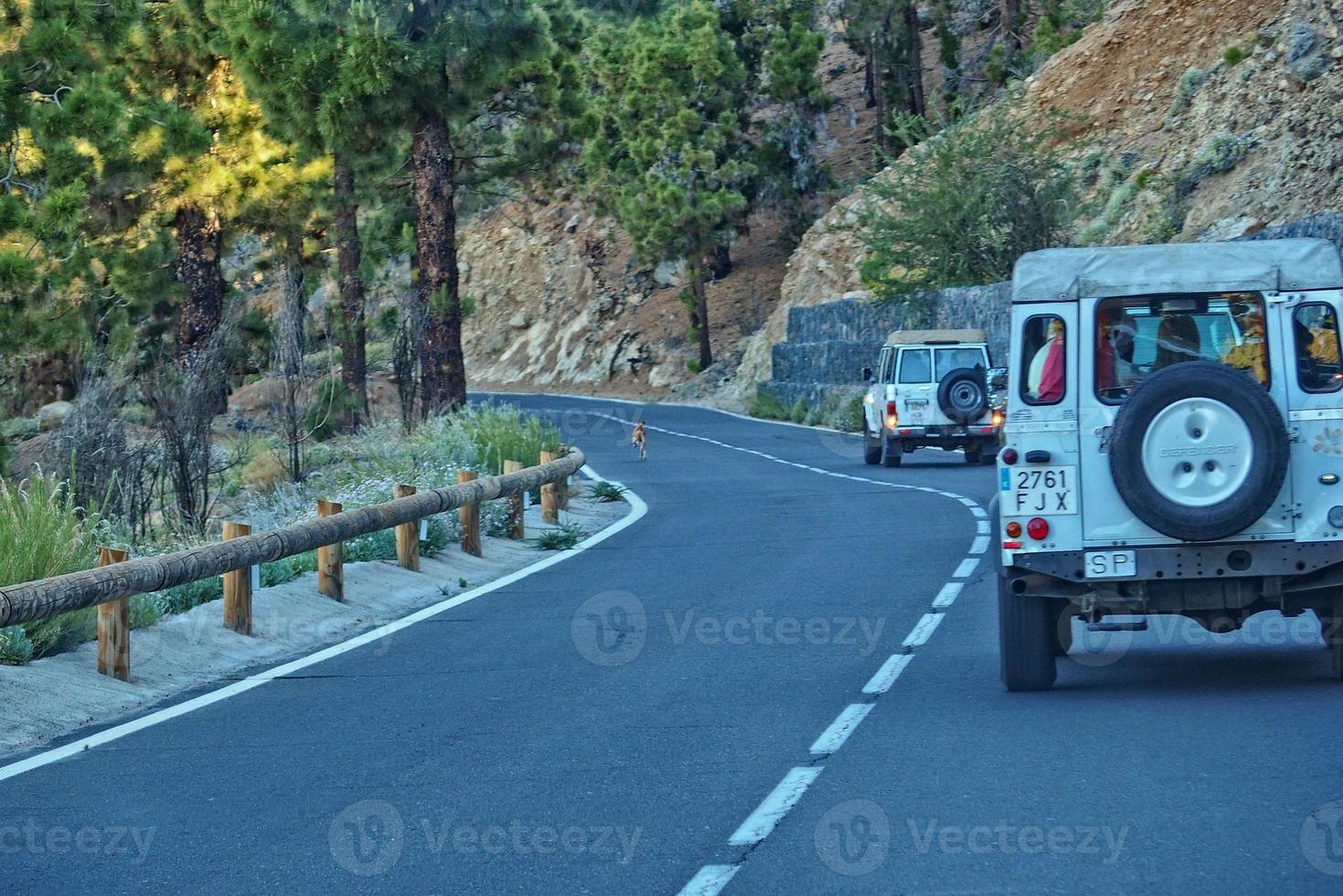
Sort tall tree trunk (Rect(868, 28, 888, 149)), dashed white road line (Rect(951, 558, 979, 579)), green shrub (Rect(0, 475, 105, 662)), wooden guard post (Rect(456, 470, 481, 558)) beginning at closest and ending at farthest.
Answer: green shrub (Rect(0, 475, 105, 662)) → dashed white road line (Rect(951, 558, 979, 579)) → wooden guard post (Rect(456, 470, 481, 558)) → tall tree trunk (Rect(868, 28, 888, 149))

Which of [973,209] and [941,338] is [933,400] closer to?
[941,338]

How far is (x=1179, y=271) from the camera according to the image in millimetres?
9836

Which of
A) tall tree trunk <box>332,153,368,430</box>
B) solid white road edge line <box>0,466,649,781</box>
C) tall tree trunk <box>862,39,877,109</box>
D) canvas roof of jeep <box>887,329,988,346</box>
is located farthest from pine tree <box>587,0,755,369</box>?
solid white road edge line <box>0,466,649,781</box>

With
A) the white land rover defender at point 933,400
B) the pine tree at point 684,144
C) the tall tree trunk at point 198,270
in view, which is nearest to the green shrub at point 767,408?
the pine tree at point 684,144

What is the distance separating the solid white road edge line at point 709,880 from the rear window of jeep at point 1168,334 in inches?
166

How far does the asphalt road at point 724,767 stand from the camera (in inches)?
255

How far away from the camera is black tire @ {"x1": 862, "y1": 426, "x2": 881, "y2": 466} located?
32281 millimetres

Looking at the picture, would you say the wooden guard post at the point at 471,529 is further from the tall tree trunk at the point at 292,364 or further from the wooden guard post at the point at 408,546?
the tall tree trunk at the point at 292,364

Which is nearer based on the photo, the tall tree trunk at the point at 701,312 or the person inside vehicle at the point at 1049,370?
the person inside vehicle at the point at 1049,370

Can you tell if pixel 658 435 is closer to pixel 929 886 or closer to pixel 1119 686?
pixel 1119 686

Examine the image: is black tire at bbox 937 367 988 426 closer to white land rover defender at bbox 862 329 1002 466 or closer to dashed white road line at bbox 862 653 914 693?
white land rover defender at bbox 862 329 1002 466

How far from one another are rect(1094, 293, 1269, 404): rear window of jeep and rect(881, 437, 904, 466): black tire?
21400 mm

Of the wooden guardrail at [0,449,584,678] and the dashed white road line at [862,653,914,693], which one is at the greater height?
the wooden guardrail at [0,449,584,678]

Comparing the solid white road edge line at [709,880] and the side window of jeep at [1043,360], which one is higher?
the side window of jeep at [1043,360]
